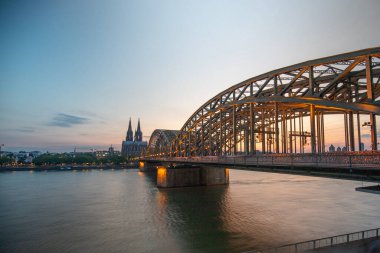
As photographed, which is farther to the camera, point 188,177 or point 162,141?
point 162,141

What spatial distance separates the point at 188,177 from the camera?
218ft

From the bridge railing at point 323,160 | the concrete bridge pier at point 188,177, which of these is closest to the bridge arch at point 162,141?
the concrete bridge pier at point 188,177

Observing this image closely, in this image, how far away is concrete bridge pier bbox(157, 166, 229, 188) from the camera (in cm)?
6531

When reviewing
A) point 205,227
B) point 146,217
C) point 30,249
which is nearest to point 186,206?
point 146,217

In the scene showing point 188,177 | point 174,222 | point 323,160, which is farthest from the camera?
point 188,177

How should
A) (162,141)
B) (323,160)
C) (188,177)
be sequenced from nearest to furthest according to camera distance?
(323,160) → (188,177) → (162,141)

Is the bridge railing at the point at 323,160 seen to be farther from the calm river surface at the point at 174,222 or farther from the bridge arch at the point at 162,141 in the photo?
the bridge arch at the point at 162,141

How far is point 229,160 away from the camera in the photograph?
35.0 m

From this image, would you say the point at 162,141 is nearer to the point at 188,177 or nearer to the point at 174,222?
the point at 188,177

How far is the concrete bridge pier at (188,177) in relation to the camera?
2571 inches

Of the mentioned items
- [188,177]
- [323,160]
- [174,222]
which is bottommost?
[174,222]

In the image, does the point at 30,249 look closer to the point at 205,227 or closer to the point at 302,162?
the point at 205,227

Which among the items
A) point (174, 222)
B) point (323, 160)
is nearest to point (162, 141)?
point (174, 222)

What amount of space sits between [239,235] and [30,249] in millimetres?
19012
